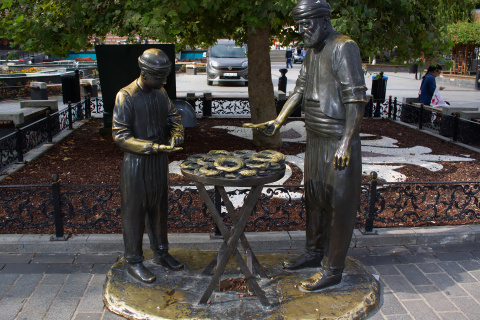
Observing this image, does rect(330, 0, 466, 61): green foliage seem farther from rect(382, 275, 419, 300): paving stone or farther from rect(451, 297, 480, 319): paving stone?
rect(451, 297, 480, 319): paving stone

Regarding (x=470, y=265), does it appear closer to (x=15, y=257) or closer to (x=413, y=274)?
(x=413, y=274)

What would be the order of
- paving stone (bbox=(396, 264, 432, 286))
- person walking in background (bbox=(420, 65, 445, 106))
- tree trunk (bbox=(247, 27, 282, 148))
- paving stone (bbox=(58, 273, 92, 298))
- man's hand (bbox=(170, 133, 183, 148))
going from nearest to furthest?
man's hand (bbox=(170, 133, 183, 148))
paving stone (bbox=(58, 273, 92, 298))
paving stone (bbox=(396, 264, 432, 286))
tree trunk (bbox=(247, 27, 282, 148))
person walking in background (bbox=(420, 65, 445, 106))

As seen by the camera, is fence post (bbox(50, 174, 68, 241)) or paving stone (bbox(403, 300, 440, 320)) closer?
paving stone (bbox(403, 300, 440, 320))

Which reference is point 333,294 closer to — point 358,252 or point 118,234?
point 358,252

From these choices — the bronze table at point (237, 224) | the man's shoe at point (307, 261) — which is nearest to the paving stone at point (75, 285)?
the bronze table at point (237, 224)

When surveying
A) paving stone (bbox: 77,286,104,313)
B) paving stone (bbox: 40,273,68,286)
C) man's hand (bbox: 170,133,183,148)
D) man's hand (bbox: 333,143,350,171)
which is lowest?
paving stone (bbox: 77,286,104,313)

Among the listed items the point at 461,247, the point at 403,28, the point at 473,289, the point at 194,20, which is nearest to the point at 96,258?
the point at 473,289

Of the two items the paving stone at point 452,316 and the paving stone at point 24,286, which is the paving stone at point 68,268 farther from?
the paving stone at point 452,316

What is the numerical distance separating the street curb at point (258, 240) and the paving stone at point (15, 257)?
0.06 m

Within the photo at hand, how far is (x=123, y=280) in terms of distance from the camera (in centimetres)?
414

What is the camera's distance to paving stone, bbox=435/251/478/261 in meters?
5.05

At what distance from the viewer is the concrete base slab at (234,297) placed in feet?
12.1

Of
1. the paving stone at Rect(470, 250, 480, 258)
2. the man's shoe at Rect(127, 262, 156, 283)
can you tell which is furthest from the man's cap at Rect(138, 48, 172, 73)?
the paving stone at Rect(470, 250, 480, 258)

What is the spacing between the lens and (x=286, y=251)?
17.3 feet
